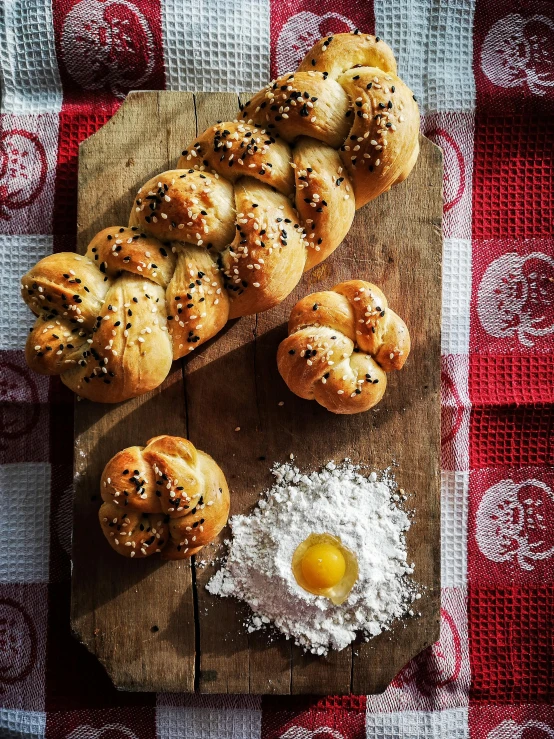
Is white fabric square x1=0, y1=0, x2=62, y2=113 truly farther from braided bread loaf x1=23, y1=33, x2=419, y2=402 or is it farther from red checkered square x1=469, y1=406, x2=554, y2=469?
red checkered square x1=469, y1=406, x2=554, y2=469

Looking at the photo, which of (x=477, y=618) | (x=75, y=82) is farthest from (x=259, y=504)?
(x=75, y=82)

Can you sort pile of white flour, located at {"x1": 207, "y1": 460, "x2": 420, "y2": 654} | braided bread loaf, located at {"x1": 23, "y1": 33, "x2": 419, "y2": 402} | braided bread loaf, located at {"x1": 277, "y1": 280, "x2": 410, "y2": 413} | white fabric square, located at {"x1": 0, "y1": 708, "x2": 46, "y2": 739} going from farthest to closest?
1. white fabric square, located at {"x1": 0, "y1": 708, "x2": 46, "y2": 739}
2. pile of white flour, located at {"x1": 207, "y1": 460, "x2": 420, "y2": 654}
3. braided bread loaf, located at {"x1": 277, "y1": 280, "x2": 410, "y2": 413}
4. braided bread loaf, located at {"x1": 23, "y1": 33, "x2": 419, "y2": 402}

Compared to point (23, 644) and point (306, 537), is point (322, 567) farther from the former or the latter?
point (23, 644)

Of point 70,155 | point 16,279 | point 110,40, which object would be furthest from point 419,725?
point 110,40

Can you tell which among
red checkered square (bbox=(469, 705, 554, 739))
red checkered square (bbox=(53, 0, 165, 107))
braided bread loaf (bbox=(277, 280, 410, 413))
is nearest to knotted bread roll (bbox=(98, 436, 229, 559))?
braided bread loaf (bbox=(277, 280, 410, 413))

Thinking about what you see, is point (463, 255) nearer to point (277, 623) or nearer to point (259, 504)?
point (259, 504)
